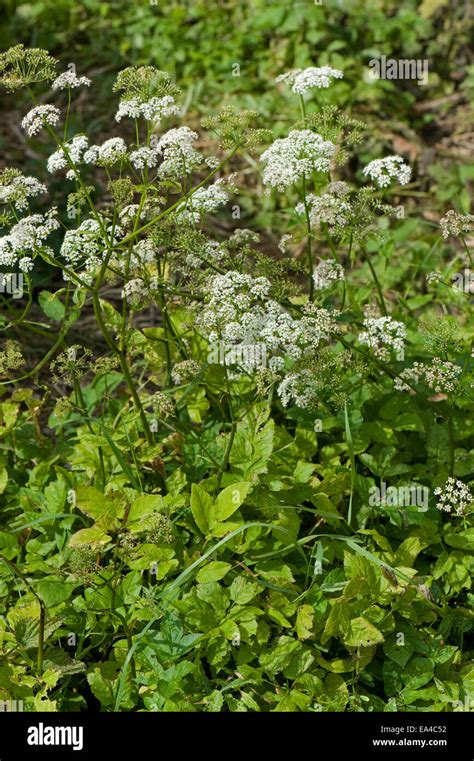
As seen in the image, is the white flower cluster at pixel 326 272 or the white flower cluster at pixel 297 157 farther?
the white flower cluster at pixel 326 272

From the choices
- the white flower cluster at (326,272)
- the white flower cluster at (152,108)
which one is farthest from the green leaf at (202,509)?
the white flower cluster at (152,108)

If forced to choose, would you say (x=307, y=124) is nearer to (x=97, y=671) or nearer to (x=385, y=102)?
(x=97, y=671)

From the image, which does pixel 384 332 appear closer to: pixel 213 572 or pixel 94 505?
pixel 213 572

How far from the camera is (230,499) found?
8.62 feet

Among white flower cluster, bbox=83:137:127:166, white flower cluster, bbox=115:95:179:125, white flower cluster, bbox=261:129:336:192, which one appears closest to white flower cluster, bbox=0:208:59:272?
white flower cluster, bbox=83:137:127:166

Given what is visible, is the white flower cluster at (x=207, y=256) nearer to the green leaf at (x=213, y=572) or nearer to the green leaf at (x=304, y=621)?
the green leaf at (x=213, y=572)

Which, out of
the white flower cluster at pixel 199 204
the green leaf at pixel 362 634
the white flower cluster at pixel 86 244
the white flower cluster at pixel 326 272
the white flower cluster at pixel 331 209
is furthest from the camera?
the white flower cluster at pixel 326 272

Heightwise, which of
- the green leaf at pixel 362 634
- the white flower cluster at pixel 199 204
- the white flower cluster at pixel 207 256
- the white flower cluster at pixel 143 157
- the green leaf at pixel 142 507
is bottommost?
the green leaf at pixel 362 634

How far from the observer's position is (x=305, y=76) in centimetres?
287

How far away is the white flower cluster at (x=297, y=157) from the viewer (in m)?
2.69

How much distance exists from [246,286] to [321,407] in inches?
24.5

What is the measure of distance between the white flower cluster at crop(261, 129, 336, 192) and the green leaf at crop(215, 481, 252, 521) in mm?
935

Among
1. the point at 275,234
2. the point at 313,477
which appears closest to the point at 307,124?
the point at 313,477

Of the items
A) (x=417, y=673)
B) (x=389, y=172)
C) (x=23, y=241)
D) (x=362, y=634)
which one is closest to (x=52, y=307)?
(x=23, y=241)
